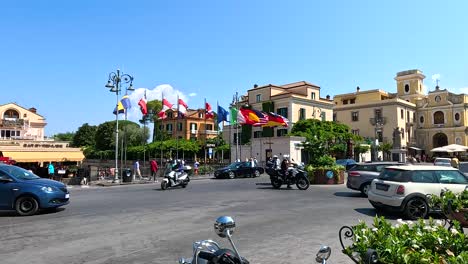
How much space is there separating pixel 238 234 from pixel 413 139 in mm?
69359

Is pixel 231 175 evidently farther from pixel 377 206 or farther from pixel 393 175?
pixel 393 175

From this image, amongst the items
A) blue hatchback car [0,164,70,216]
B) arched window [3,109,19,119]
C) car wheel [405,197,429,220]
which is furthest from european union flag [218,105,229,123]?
arched window [3,109,19,119]

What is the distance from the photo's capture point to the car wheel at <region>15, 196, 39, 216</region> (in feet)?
36.3

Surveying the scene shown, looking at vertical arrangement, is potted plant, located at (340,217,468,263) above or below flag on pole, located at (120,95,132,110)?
below

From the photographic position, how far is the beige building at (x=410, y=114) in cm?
6419

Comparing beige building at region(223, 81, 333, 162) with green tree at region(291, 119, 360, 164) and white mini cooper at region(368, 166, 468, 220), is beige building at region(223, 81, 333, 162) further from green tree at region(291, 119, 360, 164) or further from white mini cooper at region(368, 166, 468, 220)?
white mini cooper at region(368, 166, 468, 220)

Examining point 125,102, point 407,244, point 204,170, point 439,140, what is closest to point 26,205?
point 407,244

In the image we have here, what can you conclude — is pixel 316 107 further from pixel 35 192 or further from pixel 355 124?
pixel 35 192

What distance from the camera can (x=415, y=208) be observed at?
1023 centimetres

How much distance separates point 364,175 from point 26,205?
12848 millimetres

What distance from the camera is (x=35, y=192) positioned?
36.5 ft

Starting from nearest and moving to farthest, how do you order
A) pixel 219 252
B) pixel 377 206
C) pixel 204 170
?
pixel 219 252 < pixel 377 206 < pixel 204 170

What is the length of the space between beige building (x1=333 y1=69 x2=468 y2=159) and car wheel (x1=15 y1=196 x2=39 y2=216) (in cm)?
5922

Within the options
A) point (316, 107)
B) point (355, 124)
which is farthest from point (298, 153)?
point (355, 124)
